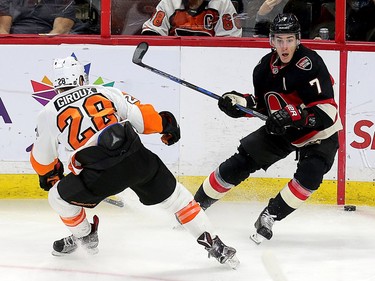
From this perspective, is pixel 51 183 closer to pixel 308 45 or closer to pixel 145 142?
pixel 145 142

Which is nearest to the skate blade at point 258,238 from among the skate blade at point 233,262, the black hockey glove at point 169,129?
the skate blade at point 233,262

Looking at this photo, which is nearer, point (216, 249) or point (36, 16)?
point (216, 249)

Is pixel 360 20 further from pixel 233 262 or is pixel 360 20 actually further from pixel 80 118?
pixel 80 118

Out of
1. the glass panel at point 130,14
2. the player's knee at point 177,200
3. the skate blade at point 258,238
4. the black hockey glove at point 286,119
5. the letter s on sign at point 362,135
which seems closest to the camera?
the player's knee at point 177,200

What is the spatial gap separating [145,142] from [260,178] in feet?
2.08

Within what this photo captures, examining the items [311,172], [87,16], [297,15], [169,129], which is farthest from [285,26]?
[87,16]

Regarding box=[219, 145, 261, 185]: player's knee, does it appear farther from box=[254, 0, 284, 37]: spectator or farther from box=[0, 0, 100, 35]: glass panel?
box=[0, 0, 100, 35]: glass panel

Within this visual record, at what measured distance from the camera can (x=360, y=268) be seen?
132 inches

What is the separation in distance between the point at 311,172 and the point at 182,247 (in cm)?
64

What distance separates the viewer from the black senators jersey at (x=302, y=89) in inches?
141

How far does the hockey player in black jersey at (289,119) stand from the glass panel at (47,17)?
45.0 inches

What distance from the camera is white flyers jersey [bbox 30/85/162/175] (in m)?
3.12

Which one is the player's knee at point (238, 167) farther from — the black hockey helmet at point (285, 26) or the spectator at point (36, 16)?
the spectator at point (36, 16)

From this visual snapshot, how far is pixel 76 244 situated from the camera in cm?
354
